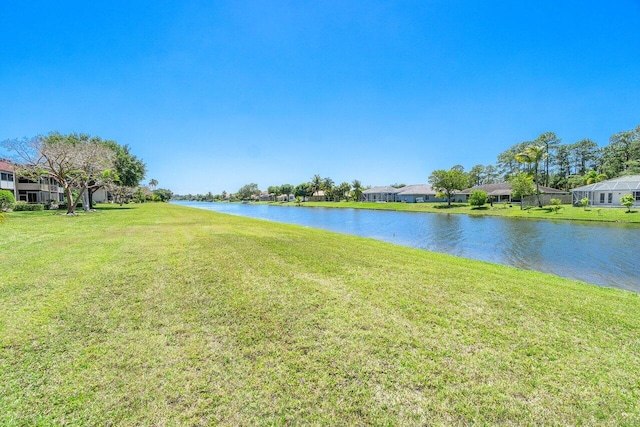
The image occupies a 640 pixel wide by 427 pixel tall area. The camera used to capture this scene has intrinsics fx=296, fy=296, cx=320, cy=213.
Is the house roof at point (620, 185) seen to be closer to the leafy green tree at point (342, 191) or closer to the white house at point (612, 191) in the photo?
the white house at point (612, 191)

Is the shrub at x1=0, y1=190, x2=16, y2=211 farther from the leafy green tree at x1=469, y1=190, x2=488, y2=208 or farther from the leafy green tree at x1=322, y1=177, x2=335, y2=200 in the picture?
the leafy green tree at x1=322, y1=177, x2=335, y2=200

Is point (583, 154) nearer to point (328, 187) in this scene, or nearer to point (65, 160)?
point (328, 187)

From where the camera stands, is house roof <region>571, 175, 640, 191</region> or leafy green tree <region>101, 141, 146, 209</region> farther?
leafy green tree <region>101, 141, 146, 209</region>

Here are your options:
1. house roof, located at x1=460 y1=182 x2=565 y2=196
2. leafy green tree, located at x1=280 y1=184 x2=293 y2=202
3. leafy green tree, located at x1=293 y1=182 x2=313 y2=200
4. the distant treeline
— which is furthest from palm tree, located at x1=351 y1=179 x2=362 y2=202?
leafy green tree, located at x1=280 y1=184 x2=293 y2=202

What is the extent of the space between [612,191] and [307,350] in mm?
52190

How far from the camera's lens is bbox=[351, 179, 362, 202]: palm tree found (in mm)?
90688

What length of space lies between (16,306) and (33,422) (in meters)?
3.39

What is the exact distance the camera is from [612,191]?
127ft

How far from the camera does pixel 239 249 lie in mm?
9969

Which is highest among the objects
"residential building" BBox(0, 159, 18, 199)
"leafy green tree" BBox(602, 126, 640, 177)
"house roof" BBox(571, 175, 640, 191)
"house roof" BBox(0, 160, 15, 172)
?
"leafy green tree" BBox(602, 126, 640, 177)

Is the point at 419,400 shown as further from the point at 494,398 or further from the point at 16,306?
the point at 16,306

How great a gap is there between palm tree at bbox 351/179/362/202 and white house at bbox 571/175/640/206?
5407 cm

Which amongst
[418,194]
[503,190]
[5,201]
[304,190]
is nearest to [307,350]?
[5,201]

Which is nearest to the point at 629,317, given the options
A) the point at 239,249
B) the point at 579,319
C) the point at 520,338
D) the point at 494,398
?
the point at 579,319
